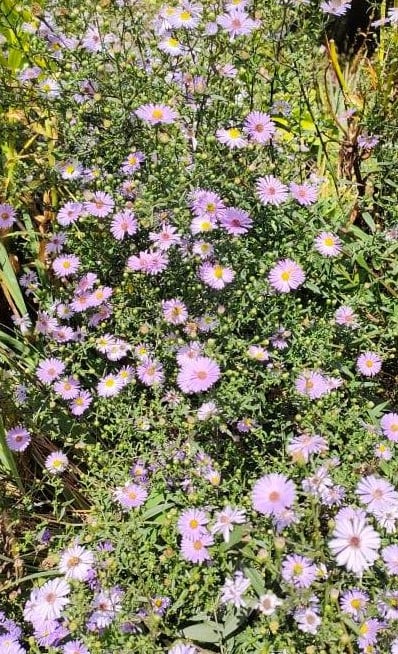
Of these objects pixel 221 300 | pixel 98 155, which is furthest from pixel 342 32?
pixel 221 300

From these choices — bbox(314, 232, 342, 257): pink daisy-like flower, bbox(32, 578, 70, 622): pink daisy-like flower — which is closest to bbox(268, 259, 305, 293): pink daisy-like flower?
bbox(314, 232, 342, 257): pink daisy-like flower

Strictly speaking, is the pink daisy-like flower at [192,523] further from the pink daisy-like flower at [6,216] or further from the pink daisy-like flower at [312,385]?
the pink daisy-like flower at [6,216]

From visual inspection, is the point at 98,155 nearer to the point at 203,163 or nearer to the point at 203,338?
the point at 203,163

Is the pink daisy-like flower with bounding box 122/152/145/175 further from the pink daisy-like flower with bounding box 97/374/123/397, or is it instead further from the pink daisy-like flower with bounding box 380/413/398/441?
the pink daisy-like flower with bounding box 380/413/398/441

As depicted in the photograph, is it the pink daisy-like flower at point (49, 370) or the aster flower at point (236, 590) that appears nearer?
the aster flower at point (236, 590)

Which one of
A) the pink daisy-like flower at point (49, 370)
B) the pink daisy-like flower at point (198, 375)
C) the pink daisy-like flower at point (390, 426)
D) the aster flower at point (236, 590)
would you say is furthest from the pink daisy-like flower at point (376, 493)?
the pink daisy-like flower at point (49, 370)

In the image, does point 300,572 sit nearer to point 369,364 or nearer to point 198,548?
point 198,548
